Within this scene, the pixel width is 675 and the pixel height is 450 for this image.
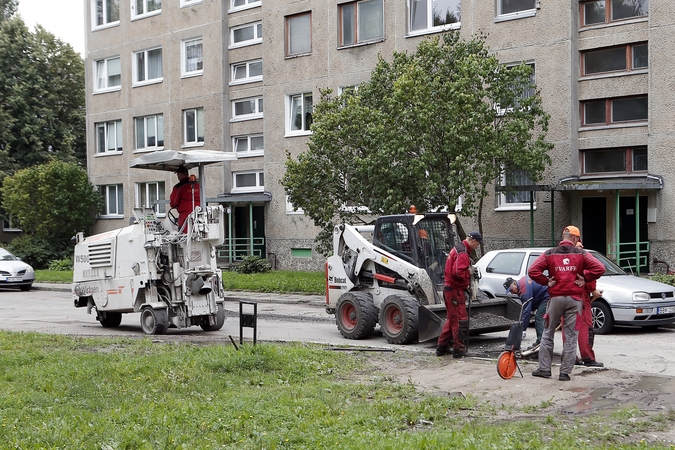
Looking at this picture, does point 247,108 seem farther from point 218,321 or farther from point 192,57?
point 218,321

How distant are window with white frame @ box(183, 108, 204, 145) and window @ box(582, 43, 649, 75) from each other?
54.5ft

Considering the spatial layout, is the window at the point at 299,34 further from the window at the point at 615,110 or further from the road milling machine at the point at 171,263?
the road milling machine at the point at 171,263

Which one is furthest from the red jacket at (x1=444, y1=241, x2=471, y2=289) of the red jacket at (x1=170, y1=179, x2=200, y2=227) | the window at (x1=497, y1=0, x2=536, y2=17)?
the window at (x1=497, y1=0, x2=536, y2=17)

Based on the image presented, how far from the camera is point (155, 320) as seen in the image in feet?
48.3

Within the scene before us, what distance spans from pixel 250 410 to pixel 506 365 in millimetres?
3251

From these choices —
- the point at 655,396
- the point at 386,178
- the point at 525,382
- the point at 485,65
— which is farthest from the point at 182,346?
the point at 485,65

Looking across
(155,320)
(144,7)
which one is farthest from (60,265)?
(155,320)

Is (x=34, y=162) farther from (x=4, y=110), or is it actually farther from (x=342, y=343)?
(x=342, y=343)

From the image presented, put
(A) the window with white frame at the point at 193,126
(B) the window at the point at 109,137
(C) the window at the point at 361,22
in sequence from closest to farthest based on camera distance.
A: (C) the window at the point at 361,22, (A) the window with white frame at the point at 193,126, (B) the window at the point at 109,137

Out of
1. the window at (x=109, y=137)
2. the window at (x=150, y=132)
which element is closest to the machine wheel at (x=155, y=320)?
the window at (x=150, y=132)

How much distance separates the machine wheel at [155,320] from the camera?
14.7m

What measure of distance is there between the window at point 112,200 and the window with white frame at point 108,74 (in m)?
4.53

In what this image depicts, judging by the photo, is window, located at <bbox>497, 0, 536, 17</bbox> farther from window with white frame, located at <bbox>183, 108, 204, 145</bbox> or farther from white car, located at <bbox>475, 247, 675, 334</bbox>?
window with white frame, located at <bbox>183, 108, 204, 145</bbox>

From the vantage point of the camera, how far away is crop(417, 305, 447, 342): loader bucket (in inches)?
496
